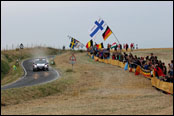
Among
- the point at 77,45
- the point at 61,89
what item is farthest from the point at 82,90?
the point at 77,45

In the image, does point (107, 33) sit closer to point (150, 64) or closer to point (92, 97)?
point (150, 64)

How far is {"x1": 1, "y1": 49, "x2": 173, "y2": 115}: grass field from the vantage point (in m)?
16.8

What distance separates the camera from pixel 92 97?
21547 millimetres

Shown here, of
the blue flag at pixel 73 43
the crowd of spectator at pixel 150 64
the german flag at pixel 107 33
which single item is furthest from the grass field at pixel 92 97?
the blue flag at pixel 73 43

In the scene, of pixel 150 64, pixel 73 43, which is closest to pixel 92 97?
pixel 150 64

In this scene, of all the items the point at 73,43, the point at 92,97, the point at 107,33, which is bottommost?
the point at 92,97

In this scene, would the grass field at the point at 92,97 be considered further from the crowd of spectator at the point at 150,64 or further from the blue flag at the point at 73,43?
the blue flag at the point at 73,43

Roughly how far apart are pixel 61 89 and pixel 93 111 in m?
9.54

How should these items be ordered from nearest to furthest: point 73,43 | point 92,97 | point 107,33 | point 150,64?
point 92,97
point 150,64
point 107,33
point 73,43

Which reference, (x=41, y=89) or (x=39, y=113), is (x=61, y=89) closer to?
(x=41, y=89)

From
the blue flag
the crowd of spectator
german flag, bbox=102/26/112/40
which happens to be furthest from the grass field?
the blue flag

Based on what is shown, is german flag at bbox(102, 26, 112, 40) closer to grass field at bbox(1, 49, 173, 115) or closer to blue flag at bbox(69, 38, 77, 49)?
grass field at bbox(1, 49, 173, 115)

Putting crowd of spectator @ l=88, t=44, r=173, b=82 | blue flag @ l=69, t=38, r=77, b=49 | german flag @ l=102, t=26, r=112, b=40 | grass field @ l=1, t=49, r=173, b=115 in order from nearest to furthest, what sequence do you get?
grass field @ l=1, t=49, r=173, b=115 < crowd of spectator @ l=88, t=44, r=173, b=82 < german flag @ l=102, t=26, r=112, b=40 < blue flag @ l=69, t=38, r=77, b=49

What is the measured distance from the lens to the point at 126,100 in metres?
19.5
